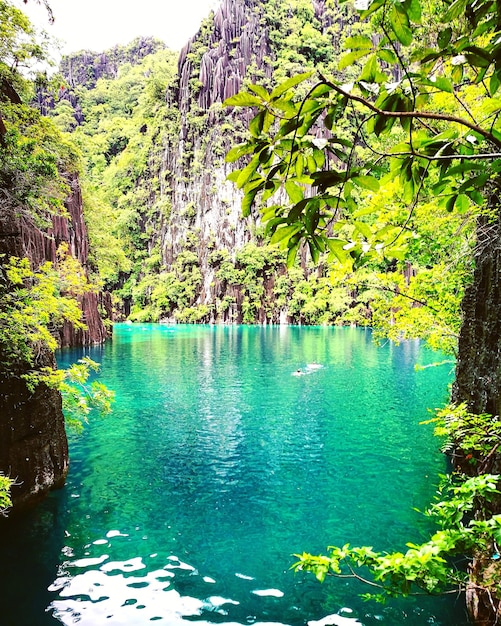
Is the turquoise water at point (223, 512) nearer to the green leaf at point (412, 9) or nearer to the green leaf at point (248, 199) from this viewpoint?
the green leaf at point (248, 199)

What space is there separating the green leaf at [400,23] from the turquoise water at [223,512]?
5.34 metres

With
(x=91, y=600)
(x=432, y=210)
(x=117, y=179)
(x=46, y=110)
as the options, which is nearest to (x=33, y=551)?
(x=91, y=600)

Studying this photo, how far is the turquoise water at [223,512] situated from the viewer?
488cm

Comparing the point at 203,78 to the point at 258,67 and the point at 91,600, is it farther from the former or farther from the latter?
the point at 91,600

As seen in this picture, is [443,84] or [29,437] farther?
[29,437]

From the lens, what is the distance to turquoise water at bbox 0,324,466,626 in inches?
192

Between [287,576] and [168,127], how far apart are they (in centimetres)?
7863

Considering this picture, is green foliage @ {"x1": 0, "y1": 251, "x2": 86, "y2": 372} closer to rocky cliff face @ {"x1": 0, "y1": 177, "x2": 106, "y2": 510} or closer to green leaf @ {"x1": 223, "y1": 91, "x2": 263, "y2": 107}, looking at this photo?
rocky cliff face @ {"x1": 0, "y1": 177, "x2": 106, "y2": 510}

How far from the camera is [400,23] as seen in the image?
1.04 metres

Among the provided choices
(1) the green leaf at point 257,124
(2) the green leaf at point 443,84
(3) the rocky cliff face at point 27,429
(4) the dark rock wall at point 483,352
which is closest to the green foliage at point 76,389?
(3) the rocky cliff face at point 27,429

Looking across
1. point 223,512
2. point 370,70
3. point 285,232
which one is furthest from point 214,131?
point 285,232

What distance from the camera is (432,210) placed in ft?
24.7

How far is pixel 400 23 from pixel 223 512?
748cm

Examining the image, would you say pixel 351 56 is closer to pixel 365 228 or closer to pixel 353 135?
pixel 353 135
